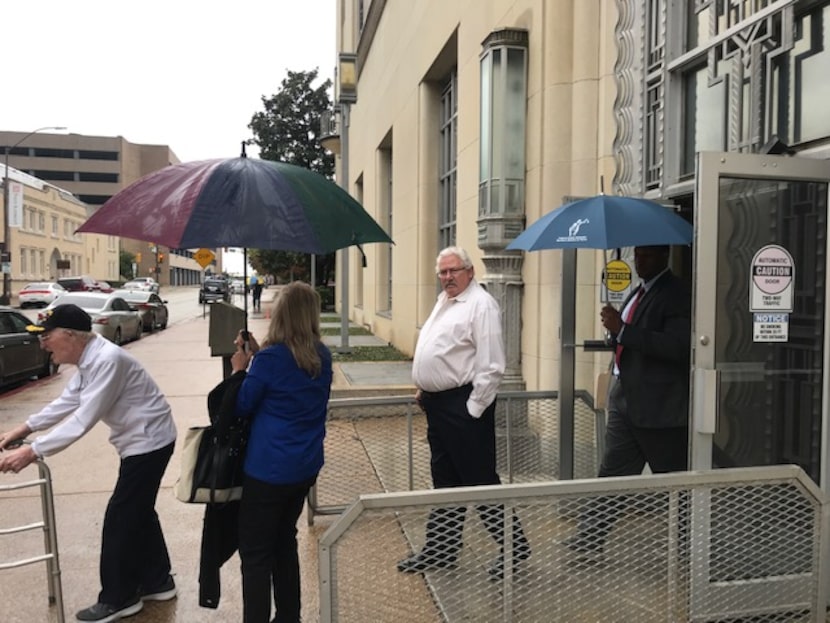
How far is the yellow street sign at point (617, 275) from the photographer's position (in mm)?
5016

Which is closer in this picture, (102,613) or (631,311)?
(102,613)

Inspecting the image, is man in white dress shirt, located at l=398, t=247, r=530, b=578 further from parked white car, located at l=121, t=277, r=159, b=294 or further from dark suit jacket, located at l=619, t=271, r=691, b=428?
parked white car, located at l=121, t=277, r=159, b=294

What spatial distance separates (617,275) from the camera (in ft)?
16.5

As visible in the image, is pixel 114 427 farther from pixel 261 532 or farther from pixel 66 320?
pixel 261 532

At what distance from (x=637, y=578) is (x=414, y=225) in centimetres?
1169

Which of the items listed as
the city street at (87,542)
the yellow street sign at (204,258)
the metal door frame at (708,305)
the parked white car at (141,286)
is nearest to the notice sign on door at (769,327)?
the metal door frame at (708,305)

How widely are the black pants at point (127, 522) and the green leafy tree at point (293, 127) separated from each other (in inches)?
1588

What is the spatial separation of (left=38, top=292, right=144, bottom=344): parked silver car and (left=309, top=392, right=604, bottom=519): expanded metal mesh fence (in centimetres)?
1240

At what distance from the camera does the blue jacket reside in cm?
300

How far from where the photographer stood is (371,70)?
2147cm

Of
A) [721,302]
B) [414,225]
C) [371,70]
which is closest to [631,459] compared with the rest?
[721,302]

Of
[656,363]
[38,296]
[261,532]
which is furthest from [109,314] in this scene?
[38,296]

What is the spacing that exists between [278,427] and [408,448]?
93.2 inches

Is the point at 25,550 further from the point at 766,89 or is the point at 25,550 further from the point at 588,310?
the point at 766,89
